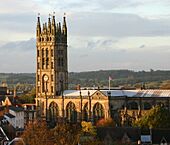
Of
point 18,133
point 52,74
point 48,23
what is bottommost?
point 18,133

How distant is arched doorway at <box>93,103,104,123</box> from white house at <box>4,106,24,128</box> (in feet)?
43.9

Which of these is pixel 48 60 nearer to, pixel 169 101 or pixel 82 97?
pixel 82 97

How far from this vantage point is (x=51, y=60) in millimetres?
129375

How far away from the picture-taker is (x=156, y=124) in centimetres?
9844

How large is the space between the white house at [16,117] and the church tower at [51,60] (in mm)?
5214

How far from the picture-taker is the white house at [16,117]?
12269 centimetres

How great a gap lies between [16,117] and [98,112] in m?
15.3

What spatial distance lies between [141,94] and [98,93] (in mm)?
7709

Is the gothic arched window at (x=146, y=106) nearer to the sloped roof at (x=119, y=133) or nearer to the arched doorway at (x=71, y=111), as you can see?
the arched doorway at (x=71, y=111)

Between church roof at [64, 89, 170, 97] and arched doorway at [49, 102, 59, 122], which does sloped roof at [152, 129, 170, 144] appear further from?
arched doorway at [49, 102, 59, 122]

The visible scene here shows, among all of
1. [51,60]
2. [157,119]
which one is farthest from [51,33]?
[157,119]

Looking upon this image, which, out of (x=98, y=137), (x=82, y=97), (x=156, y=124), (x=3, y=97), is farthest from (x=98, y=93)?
(x=3, y=97)

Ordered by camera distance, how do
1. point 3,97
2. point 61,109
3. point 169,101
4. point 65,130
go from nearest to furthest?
point 65,130, point 169,101, point 61,109, point 3,97

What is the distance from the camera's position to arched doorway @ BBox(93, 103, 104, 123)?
405ft
